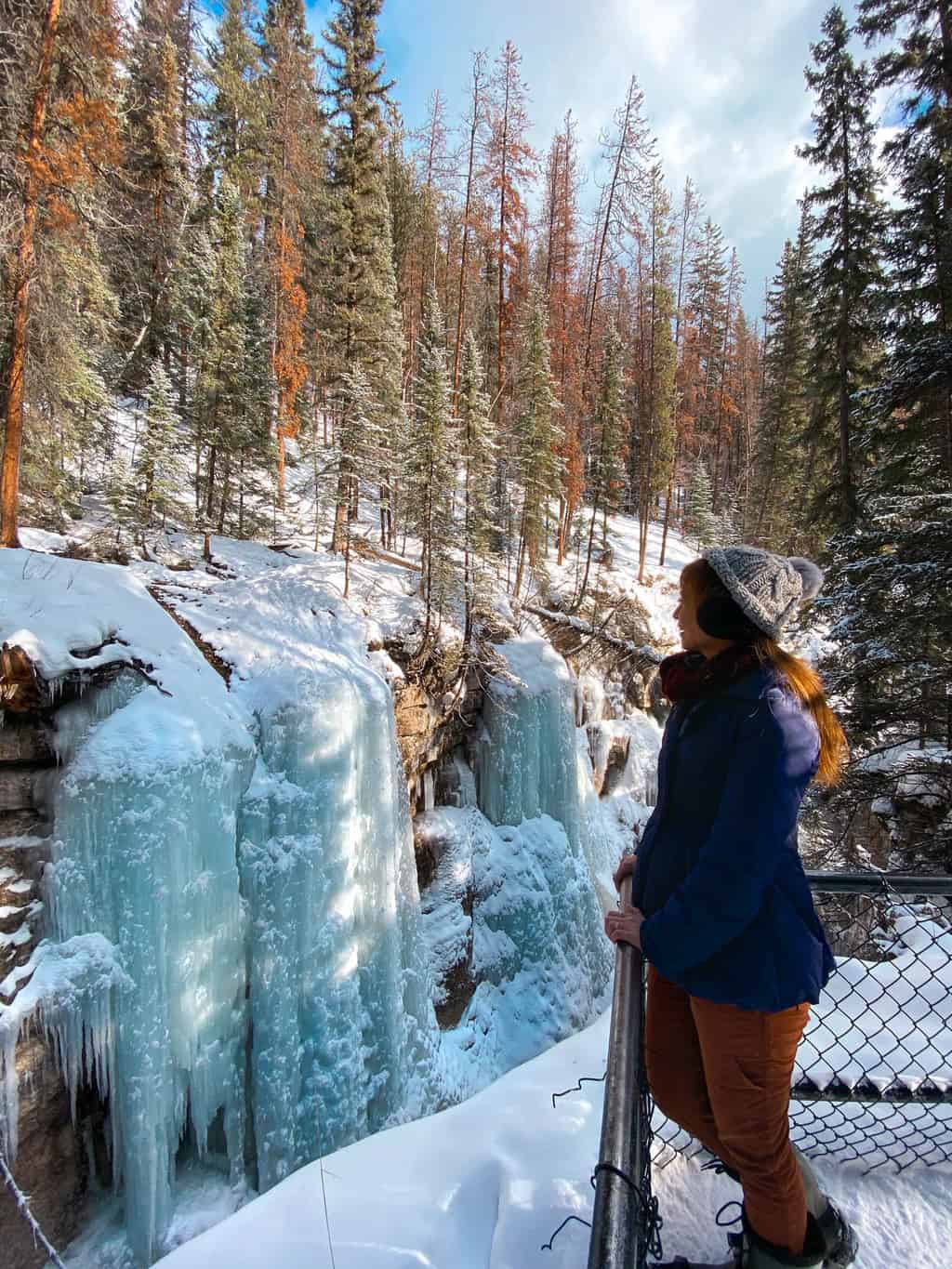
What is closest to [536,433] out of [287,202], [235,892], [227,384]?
[227,384]

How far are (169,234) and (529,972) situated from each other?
58.0 ft

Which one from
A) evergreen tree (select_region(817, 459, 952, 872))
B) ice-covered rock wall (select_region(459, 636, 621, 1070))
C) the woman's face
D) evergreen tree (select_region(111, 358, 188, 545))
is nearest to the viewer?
the woman's face

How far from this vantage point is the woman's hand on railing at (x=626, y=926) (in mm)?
1491

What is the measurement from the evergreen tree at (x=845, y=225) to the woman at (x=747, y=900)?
12603 mm

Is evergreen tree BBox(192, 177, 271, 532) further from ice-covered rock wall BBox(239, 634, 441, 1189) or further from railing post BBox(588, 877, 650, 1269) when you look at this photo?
railing post BBox(588, 877, 650, 1269)

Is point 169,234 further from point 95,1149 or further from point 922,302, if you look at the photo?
point 95,1149

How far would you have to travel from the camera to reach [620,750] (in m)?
16.3

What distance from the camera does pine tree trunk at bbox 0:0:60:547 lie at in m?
7.56

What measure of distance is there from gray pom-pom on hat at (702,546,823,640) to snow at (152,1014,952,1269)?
5.25 feet

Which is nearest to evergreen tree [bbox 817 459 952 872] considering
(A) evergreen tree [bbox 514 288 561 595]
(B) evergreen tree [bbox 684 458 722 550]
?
(A) evergreen tree [bbox 514 288 561 595]

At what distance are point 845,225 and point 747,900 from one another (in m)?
15.9

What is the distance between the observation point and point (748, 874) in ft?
4.24

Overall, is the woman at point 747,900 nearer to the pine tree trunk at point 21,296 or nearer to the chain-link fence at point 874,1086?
the chain-link fence at point 874,1086

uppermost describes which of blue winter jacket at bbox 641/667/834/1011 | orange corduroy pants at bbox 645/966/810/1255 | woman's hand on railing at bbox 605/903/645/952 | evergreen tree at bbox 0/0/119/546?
evergreen tree at bbox 0/0/119/546
